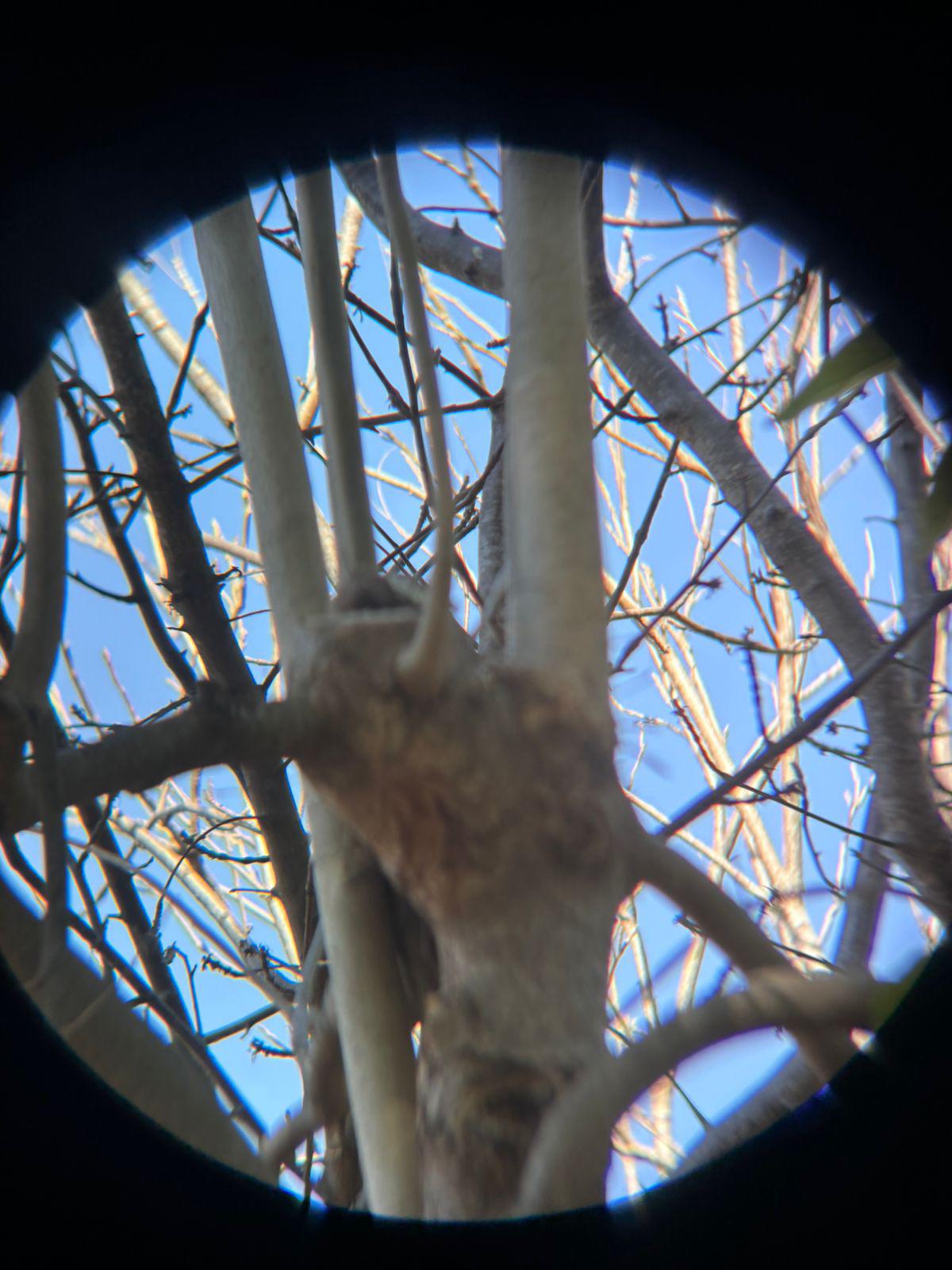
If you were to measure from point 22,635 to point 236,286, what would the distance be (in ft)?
1.12

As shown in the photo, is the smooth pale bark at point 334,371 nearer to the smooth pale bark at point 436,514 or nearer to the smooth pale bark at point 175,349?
the smooth pale bark at point 436,514

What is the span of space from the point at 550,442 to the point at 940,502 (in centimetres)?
21

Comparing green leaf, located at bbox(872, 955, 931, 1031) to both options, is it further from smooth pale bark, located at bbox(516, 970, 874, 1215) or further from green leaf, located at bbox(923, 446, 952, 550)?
green leaf, located at bbox(923, 446, 952, 550)

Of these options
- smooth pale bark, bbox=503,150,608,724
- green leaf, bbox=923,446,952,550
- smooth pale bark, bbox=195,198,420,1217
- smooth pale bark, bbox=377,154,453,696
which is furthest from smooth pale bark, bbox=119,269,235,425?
green leaf, bbox=923,446,952,550

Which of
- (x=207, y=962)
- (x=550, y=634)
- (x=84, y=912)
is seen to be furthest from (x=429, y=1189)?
(x=207, y=962)

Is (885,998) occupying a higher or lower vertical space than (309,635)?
lower

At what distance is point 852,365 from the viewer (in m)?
0.48

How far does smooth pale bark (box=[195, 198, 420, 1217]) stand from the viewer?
48cm

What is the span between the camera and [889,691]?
785 mm

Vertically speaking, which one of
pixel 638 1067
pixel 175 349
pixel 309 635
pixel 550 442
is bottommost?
pixel 638 1067

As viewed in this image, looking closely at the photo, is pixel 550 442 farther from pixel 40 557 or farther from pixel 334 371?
pixel 40 557

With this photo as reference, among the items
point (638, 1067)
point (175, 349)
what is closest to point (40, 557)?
point (638, 1067)

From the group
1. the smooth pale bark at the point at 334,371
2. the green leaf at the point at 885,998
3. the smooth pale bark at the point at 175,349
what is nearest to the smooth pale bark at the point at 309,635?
the smooth pale bark at the point at 334,371

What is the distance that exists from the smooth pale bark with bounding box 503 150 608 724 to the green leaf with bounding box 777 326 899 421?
0.12m
